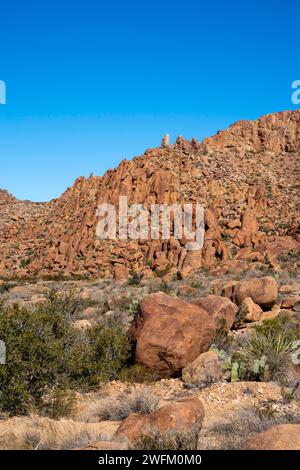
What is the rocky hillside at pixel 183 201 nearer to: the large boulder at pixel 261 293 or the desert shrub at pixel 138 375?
A: the large boulder at pixel 261 293

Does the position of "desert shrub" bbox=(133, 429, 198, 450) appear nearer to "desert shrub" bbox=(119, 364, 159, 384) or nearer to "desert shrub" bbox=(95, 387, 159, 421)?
"desert shrub" bbox=(95, 387, 159, 421)

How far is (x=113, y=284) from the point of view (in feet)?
90.1

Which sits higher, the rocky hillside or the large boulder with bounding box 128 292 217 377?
the rocky hillside

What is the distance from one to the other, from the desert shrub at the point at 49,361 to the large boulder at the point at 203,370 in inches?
51.7

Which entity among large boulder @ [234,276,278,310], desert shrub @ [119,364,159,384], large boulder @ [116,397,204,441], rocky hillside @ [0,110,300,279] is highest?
rocky hillside @ [0,110,300,279]

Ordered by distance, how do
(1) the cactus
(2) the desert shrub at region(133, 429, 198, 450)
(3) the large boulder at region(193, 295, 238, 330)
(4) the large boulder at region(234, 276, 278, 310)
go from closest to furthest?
(2) the desert shrub at region(133, 429, 198, 450), (1) the cactus, (3) the large boulder at region(193, 295, 238, 330), (4) the large boulder at region(234, 276, 278, 310)

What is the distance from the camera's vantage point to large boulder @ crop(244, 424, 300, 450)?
Answer: 3.89m

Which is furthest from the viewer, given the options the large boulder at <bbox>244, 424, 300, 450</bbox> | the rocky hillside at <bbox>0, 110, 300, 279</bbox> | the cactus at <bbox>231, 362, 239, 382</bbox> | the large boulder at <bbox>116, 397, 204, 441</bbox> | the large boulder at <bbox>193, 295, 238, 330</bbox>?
the rocky hillside at <bbox>0, 110, 300, 279</bbox>

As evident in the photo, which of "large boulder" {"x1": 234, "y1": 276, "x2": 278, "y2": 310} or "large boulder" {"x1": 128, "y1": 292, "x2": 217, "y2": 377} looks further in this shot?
"large boulder" {"x1": 234, "y1": 276, "x2": 278, "y2": 310}

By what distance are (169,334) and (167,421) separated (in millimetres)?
3456

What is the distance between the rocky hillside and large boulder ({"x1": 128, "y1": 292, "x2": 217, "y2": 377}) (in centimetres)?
1693

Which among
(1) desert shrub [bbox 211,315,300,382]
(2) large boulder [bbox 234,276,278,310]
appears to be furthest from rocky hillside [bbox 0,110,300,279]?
(1) desert shrub [bbox 211,315,300,382]

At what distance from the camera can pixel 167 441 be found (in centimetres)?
436

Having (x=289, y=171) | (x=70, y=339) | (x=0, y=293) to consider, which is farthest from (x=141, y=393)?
(x=289, y=171)
